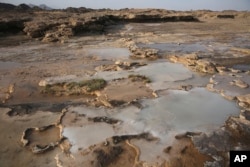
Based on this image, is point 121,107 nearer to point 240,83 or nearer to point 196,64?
point 240,83

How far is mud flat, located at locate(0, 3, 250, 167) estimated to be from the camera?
4.22 m

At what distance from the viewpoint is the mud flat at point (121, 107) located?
166 inches

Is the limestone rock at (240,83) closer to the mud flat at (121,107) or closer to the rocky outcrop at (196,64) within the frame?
the mud flat at (121,107)

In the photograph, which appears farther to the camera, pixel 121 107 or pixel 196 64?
pixel 196 64

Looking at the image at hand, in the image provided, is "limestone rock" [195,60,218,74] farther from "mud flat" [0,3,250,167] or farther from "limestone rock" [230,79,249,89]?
"limestone rock" [230,79,249,89]

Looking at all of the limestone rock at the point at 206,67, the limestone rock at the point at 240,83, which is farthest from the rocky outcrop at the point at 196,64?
the limestone rock at the point at 240,83

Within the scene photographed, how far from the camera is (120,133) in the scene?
4711 millimetres

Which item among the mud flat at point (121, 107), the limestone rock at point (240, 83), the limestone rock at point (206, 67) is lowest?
the mud flat at point (121, 107)

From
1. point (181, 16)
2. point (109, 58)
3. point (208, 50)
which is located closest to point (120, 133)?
point (109, 58)

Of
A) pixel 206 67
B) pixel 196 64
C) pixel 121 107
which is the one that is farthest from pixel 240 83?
pixel 121 107

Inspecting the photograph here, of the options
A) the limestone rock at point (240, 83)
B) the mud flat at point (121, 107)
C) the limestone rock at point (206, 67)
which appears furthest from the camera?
the limestone rock at point (206, 67)

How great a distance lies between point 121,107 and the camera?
5.68m

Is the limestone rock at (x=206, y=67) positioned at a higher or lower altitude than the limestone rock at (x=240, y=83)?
higher

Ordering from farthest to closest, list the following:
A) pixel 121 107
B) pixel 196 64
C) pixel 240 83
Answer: pixel 196 64 < pixel 240 83 < pixel 121 107
